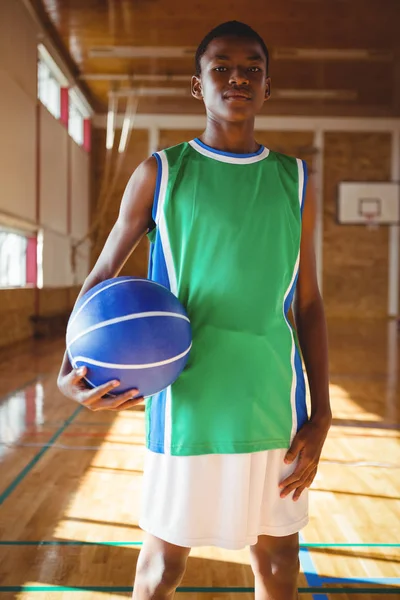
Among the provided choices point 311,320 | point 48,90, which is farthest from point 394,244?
point 311,320

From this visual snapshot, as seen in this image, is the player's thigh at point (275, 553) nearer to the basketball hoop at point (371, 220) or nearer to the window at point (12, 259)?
the window at point (12, 259)

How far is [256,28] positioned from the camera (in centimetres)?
939

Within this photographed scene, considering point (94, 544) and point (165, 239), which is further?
point (94, 544)

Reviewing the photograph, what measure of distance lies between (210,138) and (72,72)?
35.6ft

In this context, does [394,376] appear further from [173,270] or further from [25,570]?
[173,270]

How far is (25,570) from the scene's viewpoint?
215cm

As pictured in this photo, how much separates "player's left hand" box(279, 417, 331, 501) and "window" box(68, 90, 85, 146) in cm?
1149

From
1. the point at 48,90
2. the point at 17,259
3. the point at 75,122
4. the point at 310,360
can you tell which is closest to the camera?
the point at 310,360

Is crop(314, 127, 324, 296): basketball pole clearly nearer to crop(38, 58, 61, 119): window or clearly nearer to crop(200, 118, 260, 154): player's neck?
crop(38, 58, 61, 119): window

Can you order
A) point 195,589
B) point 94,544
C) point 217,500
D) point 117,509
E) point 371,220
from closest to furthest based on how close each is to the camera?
point 217,500 < point 195,589 < point 94,544 < point 117,509 < point 371,220

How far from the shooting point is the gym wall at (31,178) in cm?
808

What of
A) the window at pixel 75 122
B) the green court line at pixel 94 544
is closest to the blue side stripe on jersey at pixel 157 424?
the green court line at pixel 94 544

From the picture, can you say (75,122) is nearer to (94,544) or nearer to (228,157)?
(94,544)

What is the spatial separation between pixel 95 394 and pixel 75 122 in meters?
12.4
